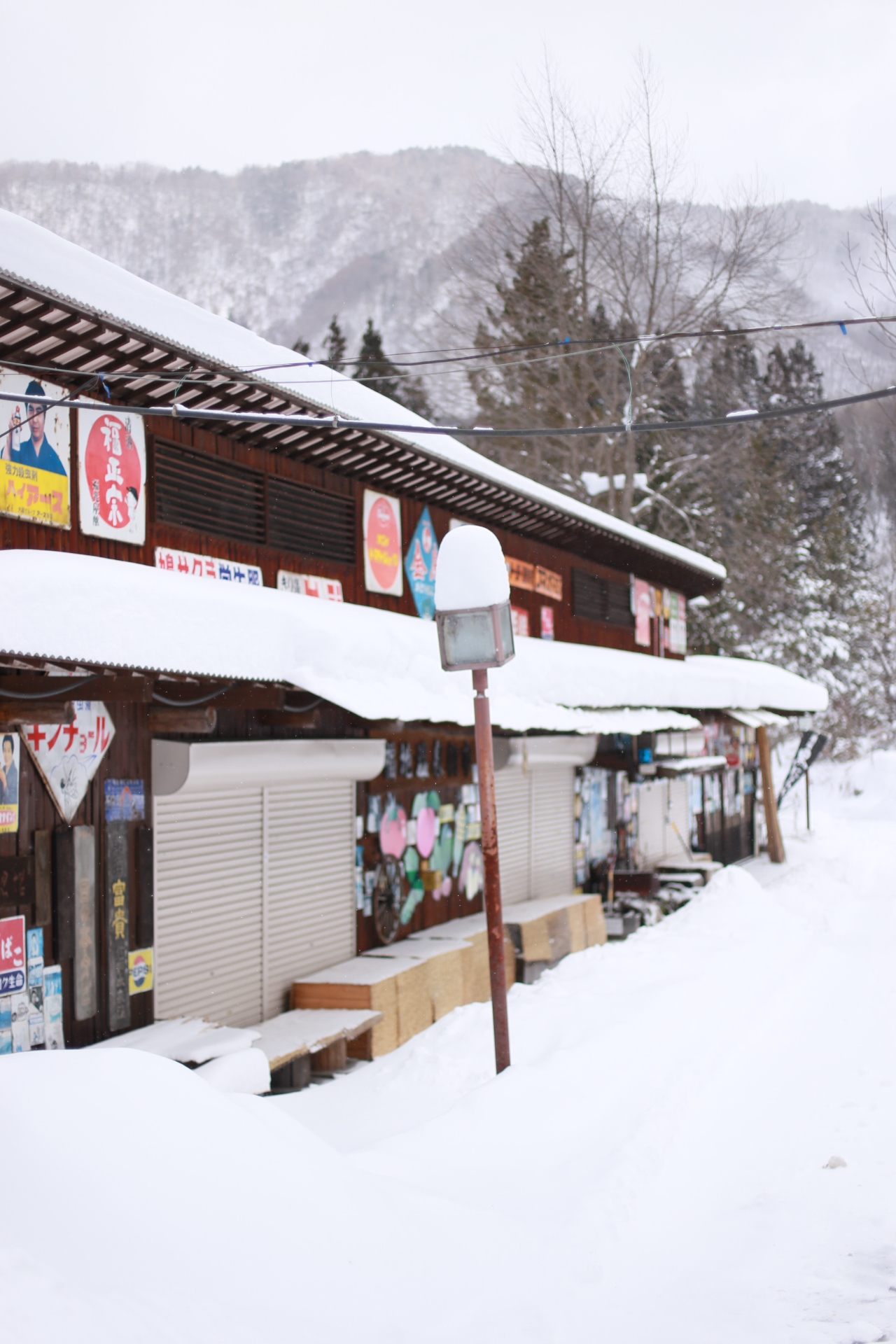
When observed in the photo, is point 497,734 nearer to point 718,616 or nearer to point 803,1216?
point 803,1216

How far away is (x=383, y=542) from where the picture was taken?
11.4m

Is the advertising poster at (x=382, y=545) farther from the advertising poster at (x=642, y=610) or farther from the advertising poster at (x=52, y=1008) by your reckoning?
the advertising poster at (x=642, y=610)

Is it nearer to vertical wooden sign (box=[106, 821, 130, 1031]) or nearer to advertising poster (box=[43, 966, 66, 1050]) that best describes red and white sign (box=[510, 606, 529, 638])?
vertical wooden sign (box=[106, 821, 130, 1031])

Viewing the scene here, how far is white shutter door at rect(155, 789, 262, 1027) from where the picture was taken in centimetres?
802

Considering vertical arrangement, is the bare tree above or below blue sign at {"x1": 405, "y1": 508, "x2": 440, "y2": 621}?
above

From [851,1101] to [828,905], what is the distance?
9.81 meters

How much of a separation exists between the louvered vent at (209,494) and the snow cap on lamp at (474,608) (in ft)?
8.53

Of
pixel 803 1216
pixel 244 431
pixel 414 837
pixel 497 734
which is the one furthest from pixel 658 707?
pixel 803 1216

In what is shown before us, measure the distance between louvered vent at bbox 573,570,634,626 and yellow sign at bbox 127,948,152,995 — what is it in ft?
34.5

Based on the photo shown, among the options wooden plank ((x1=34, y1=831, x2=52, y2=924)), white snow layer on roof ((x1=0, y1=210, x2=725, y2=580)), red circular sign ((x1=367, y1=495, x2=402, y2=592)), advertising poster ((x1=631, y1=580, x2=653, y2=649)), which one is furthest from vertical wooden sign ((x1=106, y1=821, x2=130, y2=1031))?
advertising poster ((x1=631, y1=580, x2=653, y2=649))

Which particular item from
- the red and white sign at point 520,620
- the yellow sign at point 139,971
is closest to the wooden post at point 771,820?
the red and white sign at point 520,620

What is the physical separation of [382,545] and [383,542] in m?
0.03

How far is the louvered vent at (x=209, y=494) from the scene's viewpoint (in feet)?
27.4

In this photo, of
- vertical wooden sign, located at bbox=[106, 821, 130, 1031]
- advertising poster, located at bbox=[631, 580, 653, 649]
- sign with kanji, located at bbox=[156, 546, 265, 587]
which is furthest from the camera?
advertising poster, located at bbox=[631, 580, 653, 649]
